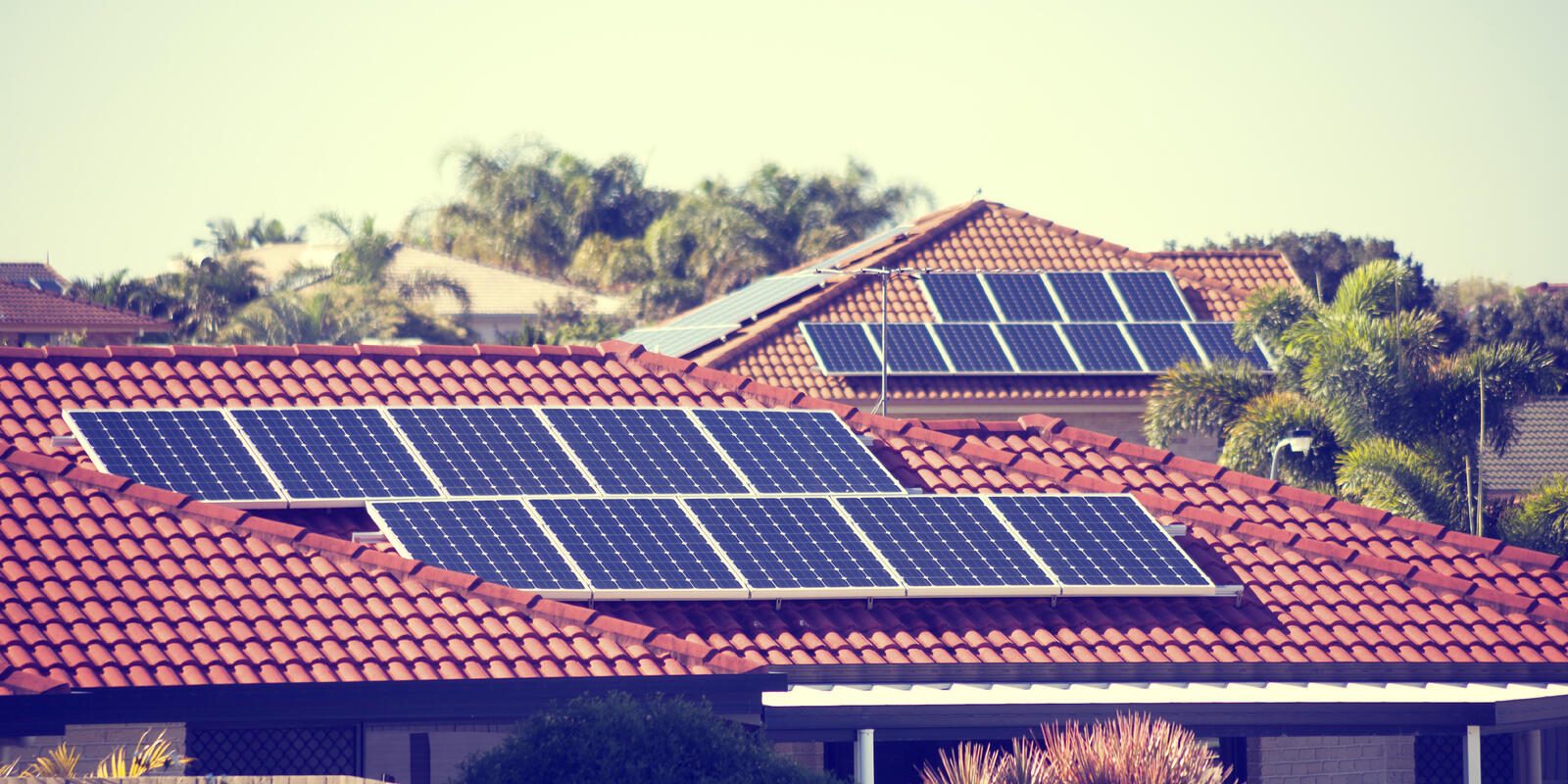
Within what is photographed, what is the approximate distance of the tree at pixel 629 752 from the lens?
12.5 meters

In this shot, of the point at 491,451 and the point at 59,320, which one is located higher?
the point at 59,320

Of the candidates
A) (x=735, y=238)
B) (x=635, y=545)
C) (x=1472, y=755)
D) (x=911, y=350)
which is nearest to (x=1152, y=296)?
(x=911, y=350)

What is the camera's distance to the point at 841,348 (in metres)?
36.8

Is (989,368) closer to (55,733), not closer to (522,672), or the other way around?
(522,672)

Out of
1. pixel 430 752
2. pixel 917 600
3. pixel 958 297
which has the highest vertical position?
pixel 958 297

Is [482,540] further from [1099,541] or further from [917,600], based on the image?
[1099,541]

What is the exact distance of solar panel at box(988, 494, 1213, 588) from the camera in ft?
57.4

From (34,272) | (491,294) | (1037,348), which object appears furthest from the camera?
(34,272)

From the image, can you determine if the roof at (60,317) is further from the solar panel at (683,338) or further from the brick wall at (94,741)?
the brick wall at (94,741)

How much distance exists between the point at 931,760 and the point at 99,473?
803cm

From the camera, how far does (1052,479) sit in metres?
20.0

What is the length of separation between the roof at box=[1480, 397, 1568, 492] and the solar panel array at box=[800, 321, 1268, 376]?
65.7ft

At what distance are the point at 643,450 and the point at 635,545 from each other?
83.8 inches

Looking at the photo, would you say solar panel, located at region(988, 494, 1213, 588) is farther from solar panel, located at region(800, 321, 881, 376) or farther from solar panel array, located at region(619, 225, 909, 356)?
solar panel array, located at region(619, 225, 909, 356)
